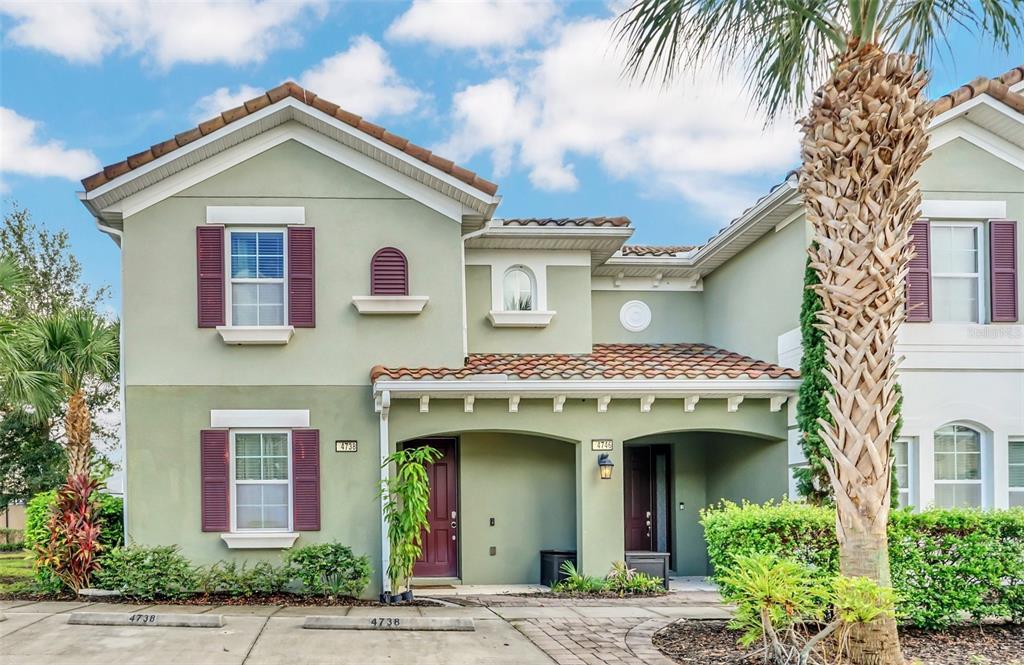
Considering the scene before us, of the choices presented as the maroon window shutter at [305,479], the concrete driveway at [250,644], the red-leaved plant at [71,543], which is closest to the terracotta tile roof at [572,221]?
the maroon window shutter at [305,479]

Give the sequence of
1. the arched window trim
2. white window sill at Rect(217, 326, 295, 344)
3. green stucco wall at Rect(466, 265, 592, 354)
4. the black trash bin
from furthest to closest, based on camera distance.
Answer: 1. the arched window trim
2. green stucco wall at Rect(466, 265, 592, 354)
3. the black trash bin
4. white window sill at Rect(217, 326, 295, 344)

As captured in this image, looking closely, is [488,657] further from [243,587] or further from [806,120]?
[806,120]

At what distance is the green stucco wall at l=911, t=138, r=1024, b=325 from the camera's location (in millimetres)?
13023

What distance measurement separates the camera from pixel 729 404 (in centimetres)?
1342

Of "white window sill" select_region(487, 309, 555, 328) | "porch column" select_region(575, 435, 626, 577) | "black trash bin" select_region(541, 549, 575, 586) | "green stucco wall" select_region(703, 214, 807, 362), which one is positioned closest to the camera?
"porch column" select_region(575, 435, 626, 577)

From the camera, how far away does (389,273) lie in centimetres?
1317

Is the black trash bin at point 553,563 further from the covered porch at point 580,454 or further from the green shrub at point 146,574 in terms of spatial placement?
the green shrub at point 146,574

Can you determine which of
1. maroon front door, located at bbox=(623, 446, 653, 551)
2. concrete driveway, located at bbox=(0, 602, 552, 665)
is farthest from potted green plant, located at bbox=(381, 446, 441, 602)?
maroon front door, located at bbox=(623, 446, 653, 551)

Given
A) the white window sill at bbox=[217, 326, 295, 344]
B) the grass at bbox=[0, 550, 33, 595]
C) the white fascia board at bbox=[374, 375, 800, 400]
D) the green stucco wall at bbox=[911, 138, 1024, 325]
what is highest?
the green stucco wall at bbox=[911, 138, 1024, 325]

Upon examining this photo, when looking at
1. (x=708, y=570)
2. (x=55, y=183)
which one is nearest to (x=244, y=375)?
(x=708, y=570)

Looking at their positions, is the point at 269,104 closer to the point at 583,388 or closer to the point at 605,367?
the point at 583,388

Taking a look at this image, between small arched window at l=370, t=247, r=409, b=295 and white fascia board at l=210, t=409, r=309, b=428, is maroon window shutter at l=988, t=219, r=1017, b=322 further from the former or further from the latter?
white fascia board at l=210, t=409, r=309, b=428

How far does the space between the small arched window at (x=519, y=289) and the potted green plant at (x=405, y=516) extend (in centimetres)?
385

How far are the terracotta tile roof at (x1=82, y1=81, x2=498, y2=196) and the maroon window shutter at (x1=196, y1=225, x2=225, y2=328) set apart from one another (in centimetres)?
141
